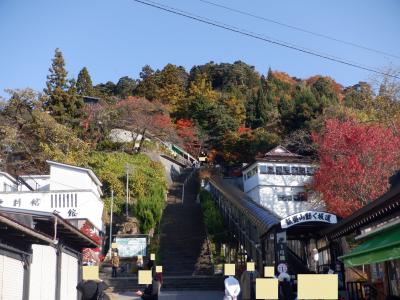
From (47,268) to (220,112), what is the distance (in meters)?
40.8

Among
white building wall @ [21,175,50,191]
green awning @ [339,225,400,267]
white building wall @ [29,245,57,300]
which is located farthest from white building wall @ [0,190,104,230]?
green awning @ [339,225,400,267]

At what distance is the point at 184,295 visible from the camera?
1869cm

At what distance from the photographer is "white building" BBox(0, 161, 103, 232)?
24469mm

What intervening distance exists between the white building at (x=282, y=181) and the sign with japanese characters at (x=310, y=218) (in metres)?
21.4

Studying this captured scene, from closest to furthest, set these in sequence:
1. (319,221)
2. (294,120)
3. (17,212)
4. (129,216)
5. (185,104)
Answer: (17,212) < (319,221) < (129,216) < (294,120) < (185,104)

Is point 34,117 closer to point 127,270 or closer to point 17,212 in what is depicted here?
point 127,270

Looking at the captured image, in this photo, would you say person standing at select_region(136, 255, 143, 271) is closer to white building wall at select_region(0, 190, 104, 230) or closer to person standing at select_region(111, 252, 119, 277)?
person standing at select_region(111, 252, 119, 277)

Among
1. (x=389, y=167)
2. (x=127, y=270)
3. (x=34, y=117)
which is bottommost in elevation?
(x=127, y=270)

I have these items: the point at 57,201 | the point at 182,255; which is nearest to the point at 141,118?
the point at 57,201

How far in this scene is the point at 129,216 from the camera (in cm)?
3206

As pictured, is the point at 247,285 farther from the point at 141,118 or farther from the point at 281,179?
the point at 141,118

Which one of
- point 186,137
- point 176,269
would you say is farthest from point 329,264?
point 186,137

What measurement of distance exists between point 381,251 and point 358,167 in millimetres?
17747

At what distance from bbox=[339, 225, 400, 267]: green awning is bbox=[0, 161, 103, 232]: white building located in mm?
17672
